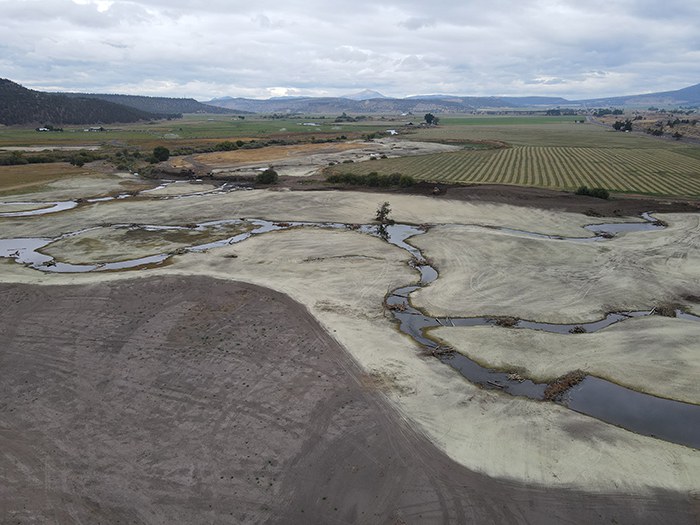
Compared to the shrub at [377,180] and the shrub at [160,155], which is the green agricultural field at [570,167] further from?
the shrub at [160,155]

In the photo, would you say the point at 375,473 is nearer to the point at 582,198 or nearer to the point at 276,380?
the point at 276,380

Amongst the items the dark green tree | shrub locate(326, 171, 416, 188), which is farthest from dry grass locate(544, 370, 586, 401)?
the dark green tree

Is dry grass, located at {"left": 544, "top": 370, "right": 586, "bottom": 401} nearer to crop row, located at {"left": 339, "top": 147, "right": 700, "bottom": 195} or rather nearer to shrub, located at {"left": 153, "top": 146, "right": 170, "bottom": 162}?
crop row, located at {"left": 339, "top": 147, "right": 700, "bottom": 195}

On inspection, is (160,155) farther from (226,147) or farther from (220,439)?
(220,439)

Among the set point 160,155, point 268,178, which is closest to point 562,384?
point 268,178

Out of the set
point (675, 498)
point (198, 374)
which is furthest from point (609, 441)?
point (198, 374)

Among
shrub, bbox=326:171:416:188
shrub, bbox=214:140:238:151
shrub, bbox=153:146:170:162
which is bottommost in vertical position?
shrub, bbox=326:171:416:188

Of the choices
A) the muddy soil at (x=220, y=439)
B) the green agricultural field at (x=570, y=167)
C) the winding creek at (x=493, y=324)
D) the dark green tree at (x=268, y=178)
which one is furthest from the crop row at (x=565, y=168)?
the muddy soil at (x=220, y=439)
